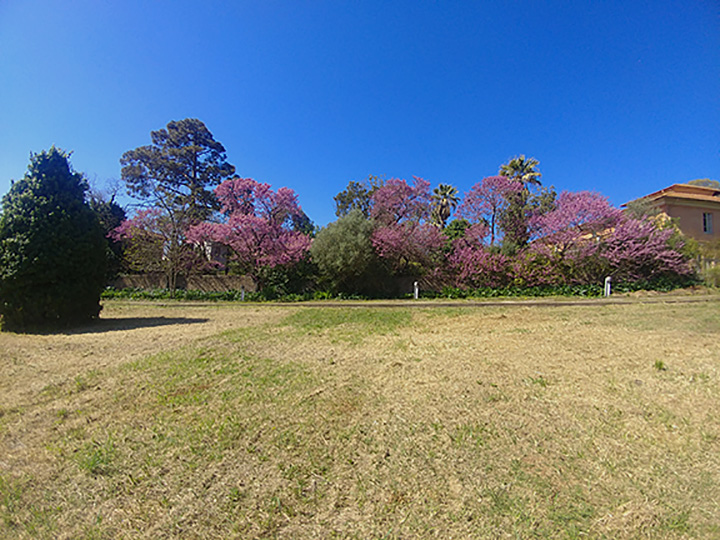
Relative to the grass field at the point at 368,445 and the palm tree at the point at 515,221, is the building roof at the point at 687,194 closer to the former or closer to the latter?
the palm tree at the point at 515,221

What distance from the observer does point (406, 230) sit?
16.7 m

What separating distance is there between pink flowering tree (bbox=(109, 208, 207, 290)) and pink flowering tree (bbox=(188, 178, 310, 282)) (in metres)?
1.15

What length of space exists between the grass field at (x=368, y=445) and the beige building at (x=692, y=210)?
2018 cm

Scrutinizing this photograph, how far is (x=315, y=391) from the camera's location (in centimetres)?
312

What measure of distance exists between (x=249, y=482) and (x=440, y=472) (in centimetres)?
114

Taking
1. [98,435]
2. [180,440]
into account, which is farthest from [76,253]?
[180,440]

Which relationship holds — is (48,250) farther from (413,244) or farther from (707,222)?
(707,222)

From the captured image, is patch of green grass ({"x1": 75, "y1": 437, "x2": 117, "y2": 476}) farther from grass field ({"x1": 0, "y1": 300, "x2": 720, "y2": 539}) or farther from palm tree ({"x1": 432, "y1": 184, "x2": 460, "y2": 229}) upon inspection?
palm tree ({"x1": 432, "y1": 184, "x2": 460, "y2": 229})

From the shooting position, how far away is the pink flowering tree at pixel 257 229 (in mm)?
16422

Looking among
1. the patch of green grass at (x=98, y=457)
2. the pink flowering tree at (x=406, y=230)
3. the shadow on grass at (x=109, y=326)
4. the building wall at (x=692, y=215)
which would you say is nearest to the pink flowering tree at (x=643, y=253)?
the building wall at (x=692, y=215)

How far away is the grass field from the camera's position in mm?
1589

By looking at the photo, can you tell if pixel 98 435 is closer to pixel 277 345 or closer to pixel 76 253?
pixel 277 345

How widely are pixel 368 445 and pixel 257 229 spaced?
1565cm

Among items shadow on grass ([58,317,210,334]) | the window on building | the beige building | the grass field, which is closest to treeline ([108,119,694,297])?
the beige building
